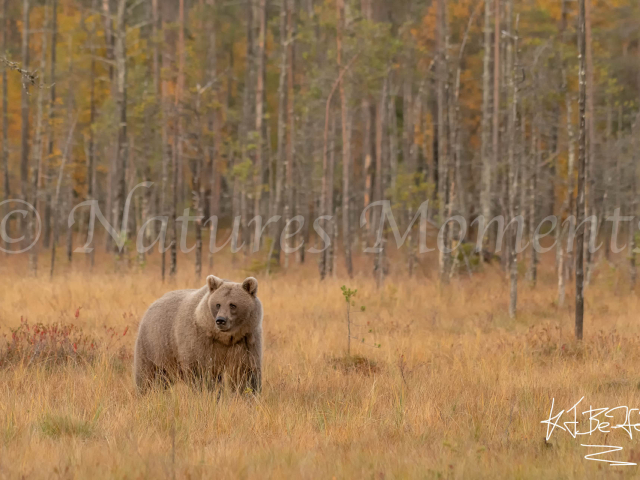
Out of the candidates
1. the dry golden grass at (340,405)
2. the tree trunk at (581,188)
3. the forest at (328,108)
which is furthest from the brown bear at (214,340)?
the forest at (328,108)

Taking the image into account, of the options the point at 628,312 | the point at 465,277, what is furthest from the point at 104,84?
the point at 628,312

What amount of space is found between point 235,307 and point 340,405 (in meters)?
1.37

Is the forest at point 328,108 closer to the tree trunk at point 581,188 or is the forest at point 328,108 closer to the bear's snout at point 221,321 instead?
the tree trunk at point 581,188

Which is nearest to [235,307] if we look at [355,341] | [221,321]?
[221,321]

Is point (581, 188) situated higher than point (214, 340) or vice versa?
point (581, 188)

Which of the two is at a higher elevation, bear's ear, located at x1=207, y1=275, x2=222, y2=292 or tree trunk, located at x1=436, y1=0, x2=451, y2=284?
tree trunk, located at x1=436, y1=0, x2=451, y2=284

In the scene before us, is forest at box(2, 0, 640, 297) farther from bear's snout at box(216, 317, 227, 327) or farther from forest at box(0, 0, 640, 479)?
bear's snout at box(216, 317, 227, 327)

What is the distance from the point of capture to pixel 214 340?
6695mm

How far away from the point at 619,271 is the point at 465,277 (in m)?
4.19

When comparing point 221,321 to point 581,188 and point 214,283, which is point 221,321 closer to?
point 214,283

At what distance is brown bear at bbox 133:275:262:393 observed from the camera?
6602 millimetres

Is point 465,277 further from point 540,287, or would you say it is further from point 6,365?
point 6,365

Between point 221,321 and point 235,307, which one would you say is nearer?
point 221,321
